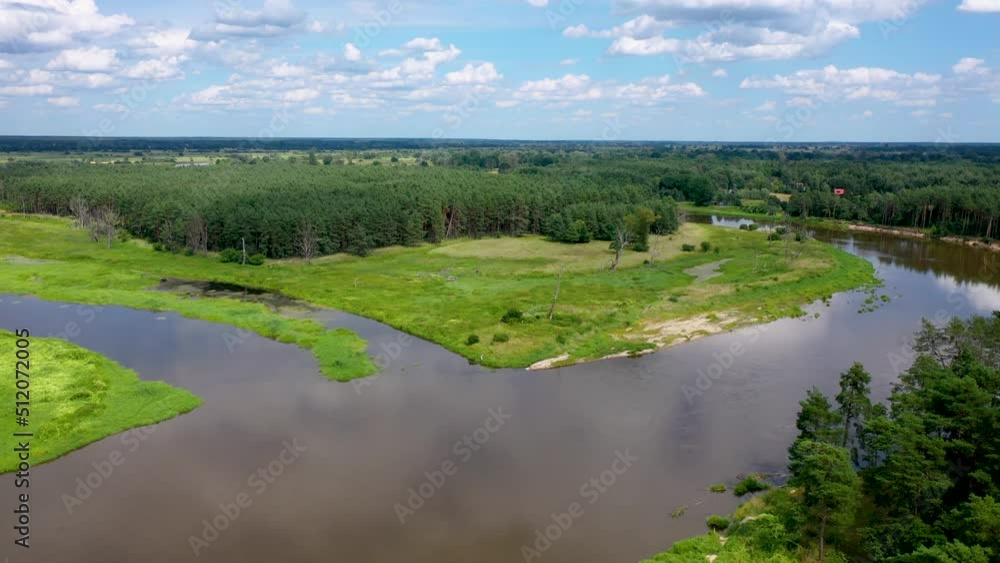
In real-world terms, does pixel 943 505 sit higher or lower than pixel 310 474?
higher

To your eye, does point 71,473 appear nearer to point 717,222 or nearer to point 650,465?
point 650,465

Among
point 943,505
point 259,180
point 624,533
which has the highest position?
point 259,180

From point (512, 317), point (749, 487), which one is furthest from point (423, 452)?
point (512, 317)

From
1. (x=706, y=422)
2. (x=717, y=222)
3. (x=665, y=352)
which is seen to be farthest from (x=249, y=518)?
(x=717, y=222)

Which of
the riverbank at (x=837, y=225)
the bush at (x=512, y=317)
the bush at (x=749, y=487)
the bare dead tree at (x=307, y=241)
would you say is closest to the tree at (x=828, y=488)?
the bush at (x=749, y=487)

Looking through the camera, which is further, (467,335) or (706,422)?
(467,335)

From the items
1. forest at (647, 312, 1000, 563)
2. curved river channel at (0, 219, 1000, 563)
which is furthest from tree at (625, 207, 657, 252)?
forest at (647, 312, 1000, 563)

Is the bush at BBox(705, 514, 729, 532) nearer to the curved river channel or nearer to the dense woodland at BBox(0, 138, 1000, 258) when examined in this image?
the curved river channel
